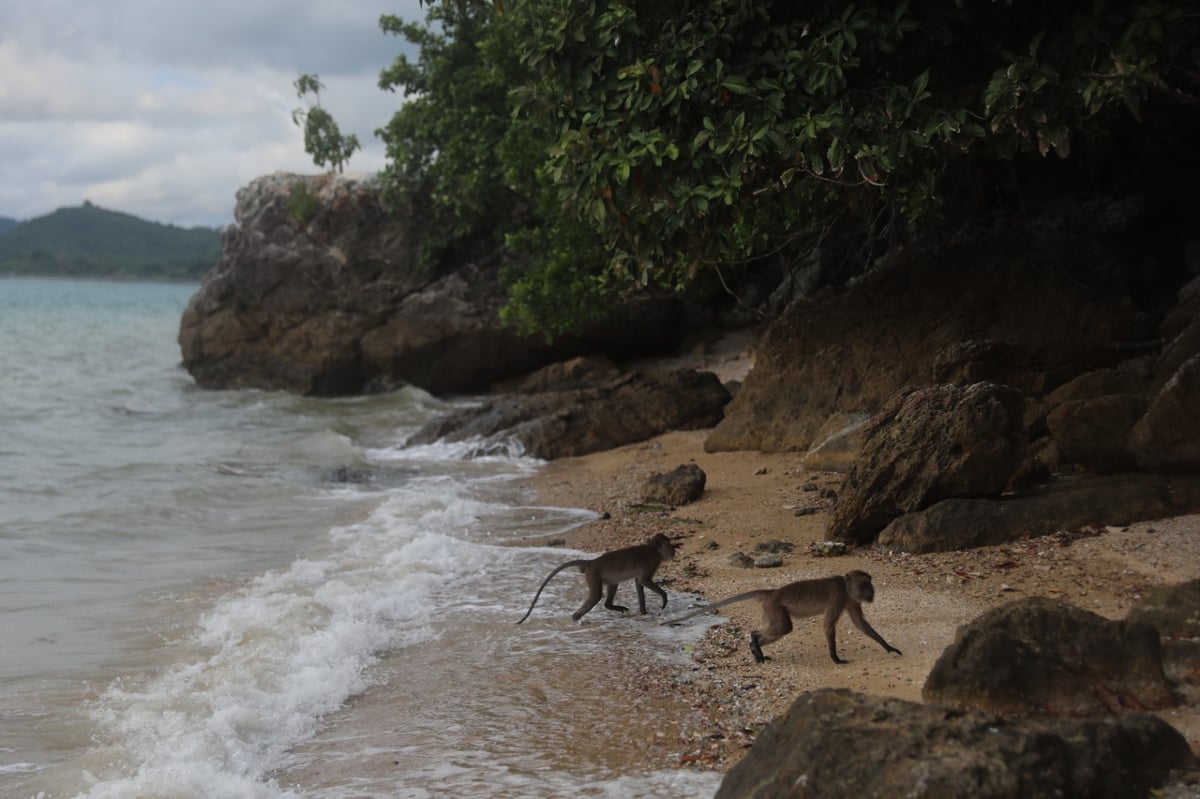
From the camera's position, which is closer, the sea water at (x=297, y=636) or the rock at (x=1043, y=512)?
the sea water at (x=297, y=636)

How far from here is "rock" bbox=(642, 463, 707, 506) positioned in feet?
35.3

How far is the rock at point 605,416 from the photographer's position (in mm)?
14906

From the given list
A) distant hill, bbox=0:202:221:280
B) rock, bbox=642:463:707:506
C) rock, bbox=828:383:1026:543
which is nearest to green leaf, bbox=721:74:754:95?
rock, bbox=828:383:1026:543

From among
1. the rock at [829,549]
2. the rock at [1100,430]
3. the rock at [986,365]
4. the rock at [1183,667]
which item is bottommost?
the rock at [829,549]

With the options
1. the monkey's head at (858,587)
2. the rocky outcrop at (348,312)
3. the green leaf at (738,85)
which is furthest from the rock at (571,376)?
the monkey's head at (858,587)

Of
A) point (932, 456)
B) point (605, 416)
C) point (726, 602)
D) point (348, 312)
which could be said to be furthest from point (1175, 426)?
point (348, 312)

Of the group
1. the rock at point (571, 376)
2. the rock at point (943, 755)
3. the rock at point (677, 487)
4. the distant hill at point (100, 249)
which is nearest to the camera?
the rock at point (943, 755)

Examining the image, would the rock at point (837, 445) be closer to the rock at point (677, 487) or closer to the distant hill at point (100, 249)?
the rock at point (677, 487)

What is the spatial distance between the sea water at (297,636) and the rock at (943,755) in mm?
869

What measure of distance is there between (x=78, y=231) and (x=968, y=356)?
158 m

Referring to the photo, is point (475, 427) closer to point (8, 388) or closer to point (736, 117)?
point (736, 117)

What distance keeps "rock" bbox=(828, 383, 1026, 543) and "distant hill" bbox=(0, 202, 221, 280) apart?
123m

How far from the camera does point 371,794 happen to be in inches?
196

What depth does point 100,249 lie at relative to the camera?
144125mm
